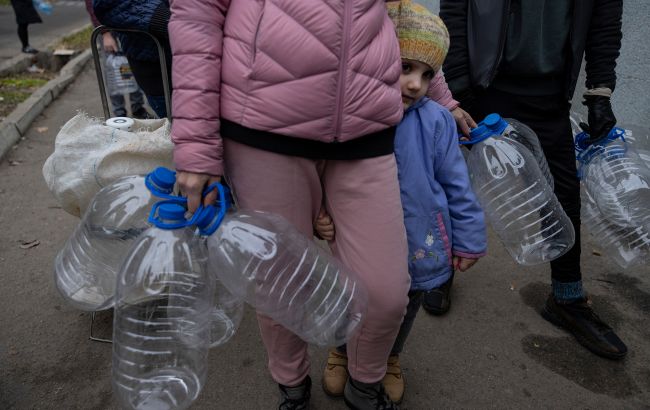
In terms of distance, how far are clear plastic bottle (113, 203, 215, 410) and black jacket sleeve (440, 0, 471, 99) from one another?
132cm

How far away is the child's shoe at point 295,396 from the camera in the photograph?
183 cm

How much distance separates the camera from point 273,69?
1.29 meters

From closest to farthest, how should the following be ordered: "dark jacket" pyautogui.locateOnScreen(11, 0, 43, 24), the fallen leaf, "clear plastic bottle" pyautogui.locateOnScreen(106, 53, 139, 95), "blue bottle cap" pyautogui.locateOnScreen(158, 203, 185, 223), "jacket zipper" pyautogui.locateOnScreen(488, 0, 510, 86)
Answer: "blue bottle cap" pyautogui.locateOnScreen(158, 203, 185, 223) → "jacket zipper" pyautogui.locateOnScreen(488, 0, 510, 86) → the fallen leaf → "clear plastic bottle" pyautogui.locateOnScreen(106, 53, 139, 95) → "dark jacket" pyautogui.locateOnScreen(11, 0, 43, 24)

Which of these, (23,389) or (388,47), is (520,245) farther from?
(23,389)

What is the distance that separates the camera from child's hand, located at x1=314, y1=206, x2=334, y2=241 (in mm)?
1625

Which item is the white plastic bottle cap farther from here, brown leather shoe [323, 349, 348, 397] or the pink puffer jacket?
brown leather shoe [323, 349, 348, 397]

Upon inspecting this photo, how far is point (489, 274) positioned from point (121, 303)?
2211 millimetres

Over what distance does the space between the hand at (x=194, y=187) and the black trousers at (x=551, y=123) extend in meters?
1.32

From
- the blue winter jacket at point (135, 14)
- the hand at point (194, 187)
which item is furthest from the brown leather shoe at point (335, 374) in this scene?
the blue winter jacket at point (135, 14)

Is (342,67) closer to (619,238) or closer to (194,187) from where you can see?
(194,187)

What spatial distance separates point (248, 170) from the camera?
1432mm

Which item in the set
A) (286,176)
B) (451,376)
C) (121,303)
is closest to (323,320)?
(286,176)

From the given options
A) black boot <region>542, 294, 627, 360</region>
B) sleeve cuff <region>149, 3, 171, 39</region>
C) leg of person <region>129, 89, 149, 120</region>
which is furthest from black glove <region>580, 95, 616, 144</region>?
leg of person <region>129, 89, 149, 120</region>

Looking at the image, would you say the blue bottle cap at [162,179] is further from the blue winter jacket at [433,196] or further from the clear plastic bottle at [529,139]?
the clear plastic bottle at [529,139]
